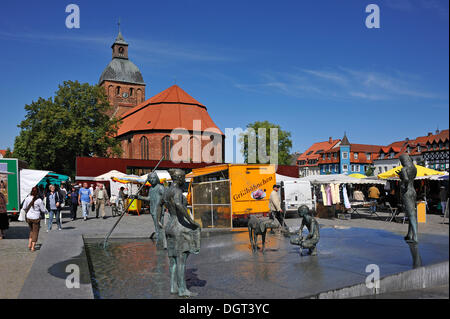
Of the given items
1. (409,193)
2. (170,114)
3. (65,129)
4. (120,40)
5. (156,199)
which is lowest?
(156,199)

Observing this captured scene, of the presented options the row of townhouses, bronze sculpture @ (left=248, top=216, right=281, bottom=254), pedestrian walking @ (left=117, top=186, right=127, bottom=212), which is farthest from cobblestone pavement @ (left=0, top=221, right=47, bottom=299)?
the row of townhouses

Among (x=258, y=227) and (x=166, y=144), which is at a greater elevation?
(x=166, y=144)

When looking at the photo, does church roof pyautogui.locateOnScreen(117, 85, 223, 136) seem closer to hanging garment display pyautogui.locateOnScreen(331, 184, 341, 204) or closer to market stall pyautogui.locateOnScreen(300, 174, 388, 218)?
market stall pyautogui.locateOnScreen(300, 174, 388, 218)

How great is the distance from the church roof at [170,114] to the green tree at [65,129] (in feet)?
77.0

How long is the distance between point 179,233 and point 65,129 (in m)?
40.6

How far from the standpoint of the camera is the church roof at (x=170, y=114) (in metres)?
71.1

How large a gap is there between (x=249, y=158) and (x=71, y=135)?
33716mm

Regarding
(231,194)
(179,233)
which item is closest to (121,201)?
(231,194)

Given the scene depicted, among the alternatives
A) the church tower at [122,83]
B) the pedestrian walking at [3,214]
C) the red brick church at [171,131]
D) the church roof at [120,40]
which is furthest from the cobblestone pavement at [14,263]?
the church roof at [120,40]

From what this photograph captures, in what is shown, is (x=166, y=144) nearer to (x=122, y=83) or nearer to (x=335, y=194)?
(x=122, y=83)

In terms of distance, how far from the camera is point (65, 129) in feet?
139
